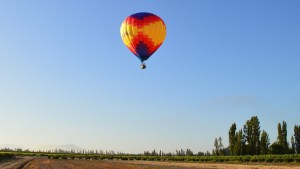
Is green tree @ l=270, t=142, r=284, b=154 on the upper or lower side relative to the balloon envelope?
lower

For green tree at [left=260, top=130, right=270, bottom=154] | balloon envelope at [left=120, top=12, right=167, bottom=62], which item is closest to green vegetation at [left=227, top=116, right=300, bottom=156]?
green tree at [left=260, top=130, right=270, bottom=154]

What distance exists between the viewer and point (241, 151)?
91.6 m

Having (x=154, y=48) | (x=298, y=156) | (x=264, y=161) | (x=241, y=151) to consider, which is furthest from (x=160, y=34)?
(x=241, y=151)

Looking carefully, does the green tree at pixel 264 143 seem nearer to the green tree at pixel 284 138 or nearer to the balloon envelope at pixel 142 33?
the green tree at pixel 284 138

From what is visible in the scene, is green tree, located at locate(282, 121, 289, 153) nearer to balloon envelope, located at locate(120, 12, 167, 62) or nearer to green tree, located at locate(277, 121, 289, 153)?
green tree, located at locate(277, 121, 289, 153)

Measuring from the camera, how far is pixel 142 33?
3806cm

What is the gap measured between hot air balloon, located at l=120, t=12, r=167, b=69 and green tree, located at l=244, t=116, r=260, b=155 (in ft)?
194

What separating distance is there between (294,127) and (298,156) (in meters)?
45.5

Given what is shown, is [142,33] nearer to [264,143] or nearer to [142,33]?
[142,33]

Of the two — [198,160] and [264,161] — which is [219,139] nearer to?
[198,160]

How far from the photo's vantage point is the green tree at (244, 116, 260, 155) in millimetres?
91500

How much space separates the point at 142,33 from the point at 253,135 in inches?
2487

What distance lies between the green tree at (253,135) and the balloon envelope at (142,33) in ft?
194

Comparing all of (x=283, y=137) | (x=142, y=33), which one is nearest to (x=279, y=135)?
(x=283, y=137)
